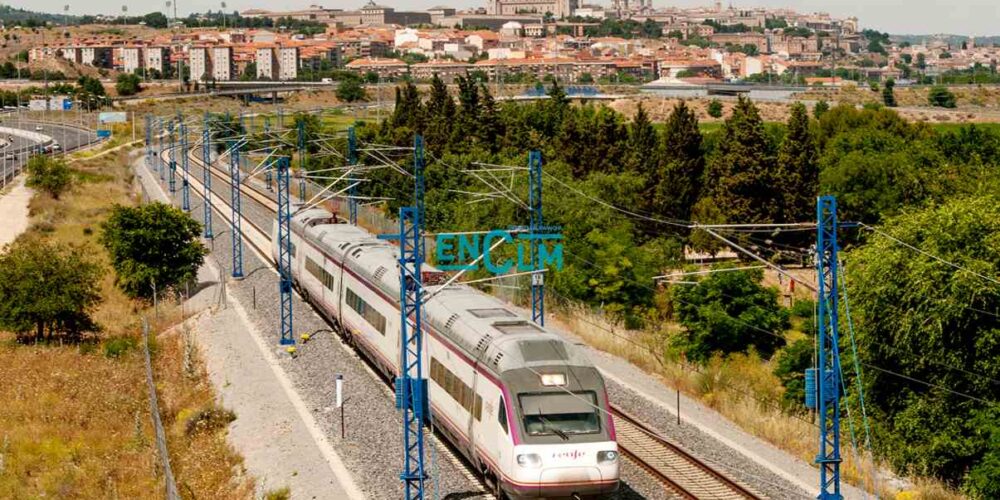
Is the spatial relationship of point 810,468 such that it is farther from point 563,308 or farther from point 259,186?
point 259,186

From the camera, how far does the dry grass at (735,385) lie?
26906mm

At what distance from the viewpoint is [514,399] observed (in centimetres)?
2150

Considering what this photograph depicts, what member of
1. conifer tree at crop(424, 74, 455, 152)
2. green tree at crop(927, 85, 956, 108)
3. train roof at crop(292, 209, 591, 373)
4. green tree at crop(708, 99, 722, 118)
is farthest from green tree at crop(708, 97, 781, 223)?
green tree at crop(927, 85, 956, 108)

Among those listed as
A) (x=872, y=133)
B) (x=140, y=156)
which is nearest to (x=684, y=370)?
(x=872, y=133)

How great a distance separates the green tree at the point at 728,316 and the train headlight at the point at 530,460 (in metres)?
19.1

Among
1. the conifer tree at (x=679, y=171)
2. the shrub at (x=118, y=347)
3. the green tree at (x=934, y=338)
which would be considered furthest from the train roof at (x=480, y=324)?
the conifer tree at (x=679, y=171)

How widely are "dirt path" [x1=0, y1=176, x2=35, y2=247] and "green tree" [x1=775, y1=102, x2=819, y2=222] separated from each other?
135 ft

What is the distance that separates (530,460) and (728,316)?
66.3 ft

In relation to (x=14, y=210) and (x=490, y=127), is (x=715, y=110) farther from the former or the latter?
(x=14, y=210)

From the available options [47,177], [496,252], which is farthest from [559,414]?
[47,177]

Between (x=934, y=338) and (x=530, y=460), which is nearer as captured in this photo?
(x=530, y=460)

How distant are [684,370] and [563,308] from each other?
8.36 metres

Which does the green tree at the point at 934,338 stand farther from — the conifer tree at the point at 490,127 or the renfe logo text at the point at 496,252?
the conifer tree at the point at 490,127

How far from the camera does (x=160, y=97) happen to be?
189625mm
